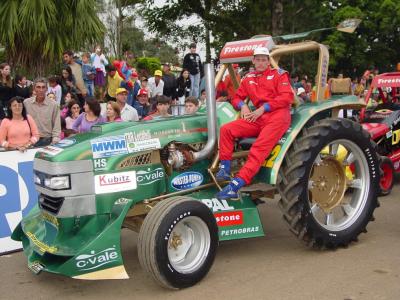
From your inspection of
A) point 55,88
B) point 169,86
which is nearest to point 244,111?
point 55,88

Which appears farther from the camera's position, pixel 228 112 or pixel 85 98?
pixel 85 98

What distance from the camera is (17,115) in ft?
21.1

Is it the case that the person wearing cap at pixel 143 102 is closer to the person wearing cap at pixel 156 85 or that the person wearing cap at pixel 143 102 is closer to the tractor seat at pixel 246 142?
the person wearing cap at pixel 156 85

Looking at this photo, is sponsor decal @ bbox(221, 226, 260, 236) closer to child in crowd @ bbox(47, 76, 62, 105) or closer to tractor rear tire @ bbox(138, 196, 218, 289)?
tractor rear tire @ bbox(138, 196, 218, 289)

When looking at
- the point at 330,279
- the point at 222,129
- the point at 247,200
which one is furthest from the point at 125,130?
the point at 330,279

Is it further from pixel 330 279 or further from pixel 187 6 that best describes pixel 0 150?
pixel 187 6

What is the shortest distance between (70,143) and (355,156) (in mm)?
2862

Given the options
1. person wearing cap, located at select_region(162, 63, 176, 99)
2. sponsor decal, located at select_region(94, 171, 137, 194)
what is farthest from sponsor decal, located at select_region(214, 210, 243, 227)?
person wearing cap, located at select_region(162, 63, 176, 99)

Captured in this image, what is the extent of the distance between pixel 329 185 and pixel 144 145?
6.64 feet

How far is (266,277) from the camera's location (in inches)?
177

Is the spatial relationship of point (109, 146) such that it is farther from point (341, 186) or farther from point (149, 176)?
point (341, 186)

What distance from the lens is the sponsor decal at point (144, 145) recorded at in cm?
453

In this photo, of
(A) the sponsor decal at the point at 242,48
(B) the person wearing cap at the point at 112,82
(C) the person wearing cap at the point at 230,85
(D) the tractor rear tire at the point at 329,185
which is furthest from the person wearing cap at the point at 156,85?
(D) the tractor rear tire at the point at 329,185

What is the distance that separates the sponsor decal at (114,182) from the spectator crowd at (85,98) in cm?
97
